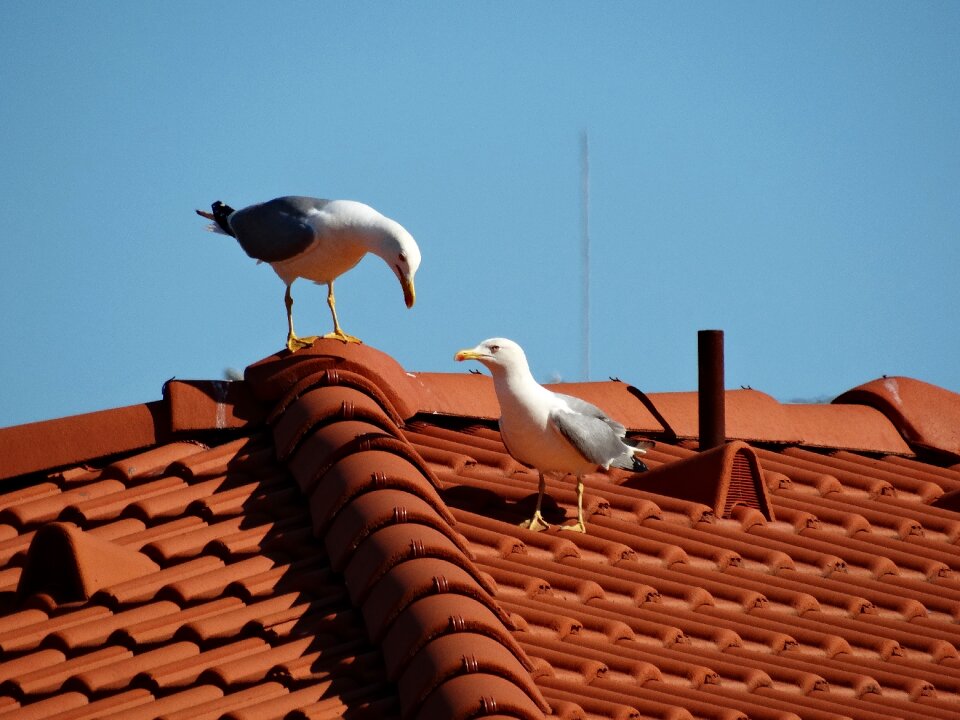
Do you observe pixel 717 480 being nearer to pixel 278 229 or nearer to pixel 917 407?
pixel 278 229

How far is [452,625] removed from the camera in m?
5.16

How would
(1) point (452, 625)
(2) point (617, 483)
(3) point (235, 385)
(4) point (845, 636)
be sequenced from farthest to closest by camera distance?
(2) point (617, 483)
(3) point (235, 385)
(4) point (845, 636)
(1) point (452, 625)

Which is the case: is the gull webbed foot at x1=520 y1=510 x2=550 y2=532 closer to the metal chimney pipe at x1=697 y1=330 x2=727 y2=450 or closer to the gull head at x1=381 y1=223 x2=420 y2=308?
the gull head at x1=381 y1=223 x2=420 y2=308

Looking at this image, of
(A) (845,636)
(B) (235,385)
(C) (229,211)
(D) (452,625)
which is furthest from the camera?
(C) (229,211)

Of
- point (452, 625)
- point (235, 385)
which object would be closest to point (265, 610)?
point (452, 625)

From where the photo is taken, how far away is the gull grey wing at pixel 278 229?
8.08 m

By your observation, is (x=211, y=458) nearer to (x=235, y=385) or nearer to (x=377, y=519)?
(x=235, y=385)

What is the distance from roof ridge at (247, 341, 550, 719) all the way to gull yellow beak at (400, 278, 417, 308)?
0.31 meters

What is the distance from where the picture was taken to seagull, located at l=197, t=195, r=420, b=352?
795cm

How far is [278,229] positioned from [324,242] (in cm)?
26

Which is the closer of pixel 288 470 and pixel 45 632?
pixel 45 632

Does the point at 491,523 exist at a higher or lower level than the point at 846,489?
lower

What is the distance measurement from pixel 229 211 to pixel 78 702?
156 inches

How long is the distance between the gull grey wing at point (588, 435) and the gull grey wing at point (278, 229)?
1.66m
